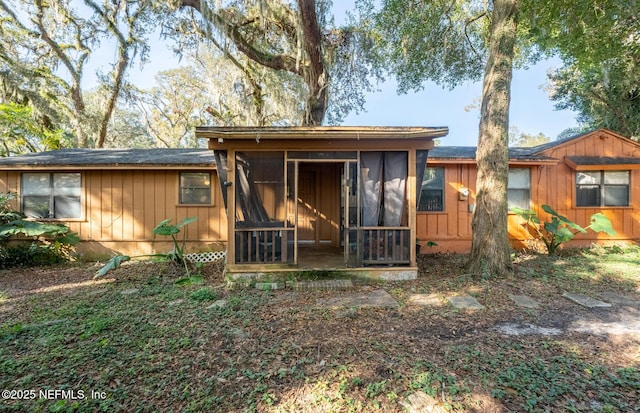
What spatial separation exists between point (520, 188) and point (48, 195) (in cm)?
1165

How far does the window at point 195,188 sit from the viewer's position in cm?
714

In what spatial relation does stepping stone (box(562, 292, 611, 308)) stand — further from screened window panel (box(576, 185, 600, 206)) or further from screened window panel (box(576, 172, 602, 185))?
screened window panel (box(576, 172, 602, 185))

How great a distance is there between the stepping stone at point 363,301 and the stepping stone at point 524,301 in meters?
1.66

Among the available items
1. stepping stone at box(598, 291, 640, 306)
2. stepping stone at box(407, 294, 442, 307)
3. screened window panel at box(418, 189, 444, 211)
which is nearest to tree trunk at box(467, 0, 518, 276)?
stepping stone at box(598, 291, 640, 306)

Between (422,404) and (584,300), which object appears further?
(584,300)

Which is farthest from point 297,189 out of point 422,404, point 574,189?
point 574,189

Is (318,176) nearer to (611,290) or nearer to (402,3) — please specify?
(402,3)

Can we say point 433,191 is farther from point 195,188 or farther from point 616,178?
point 195,188

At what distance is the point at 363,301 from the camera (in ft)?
13.6

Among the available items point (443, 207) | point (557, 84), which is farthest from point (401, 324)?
point (557, 84)

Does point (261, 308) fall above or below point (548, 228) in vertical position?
below

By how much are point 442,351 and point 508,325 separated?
1.15 meters

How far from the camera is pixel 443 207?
7.35 metres

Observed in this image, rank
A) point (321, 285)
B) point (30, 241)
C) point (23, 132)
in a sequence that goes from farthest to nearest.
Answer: point (23, 132) → point (30, 241) → point (321, 285)
